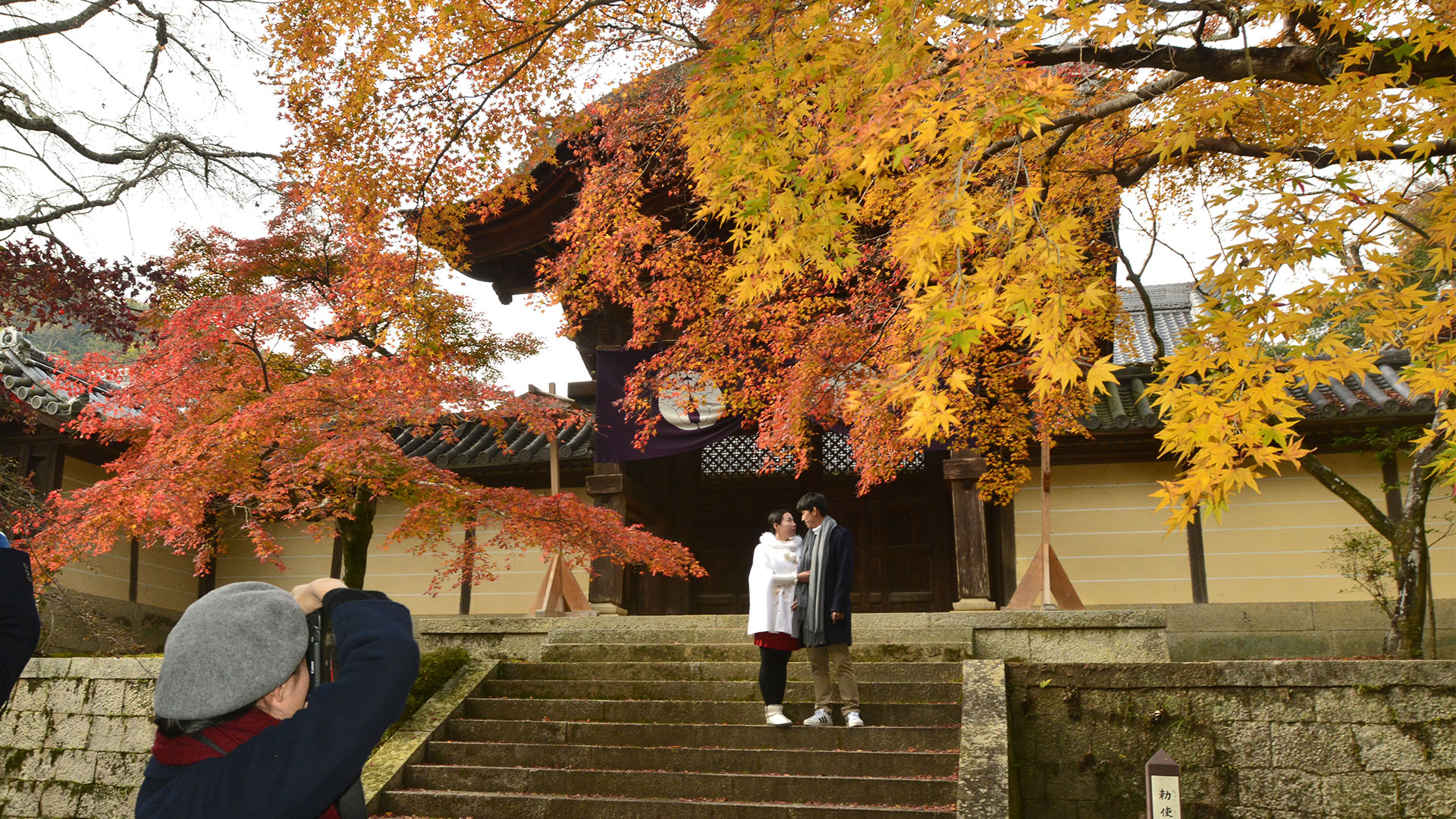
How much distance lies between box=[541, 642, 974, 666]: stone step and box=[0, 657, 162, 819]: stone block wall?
3.10m

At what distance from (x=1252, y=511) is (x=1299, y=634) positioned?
1.32 m

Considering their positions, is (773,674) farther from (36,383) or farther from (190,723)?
(36,383)

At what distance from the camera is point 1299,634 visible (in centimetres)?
1044

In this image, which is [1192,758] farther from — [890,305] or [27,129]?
[27,129]

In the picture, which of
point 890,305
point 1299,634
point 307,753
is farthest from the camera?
point 1299,634

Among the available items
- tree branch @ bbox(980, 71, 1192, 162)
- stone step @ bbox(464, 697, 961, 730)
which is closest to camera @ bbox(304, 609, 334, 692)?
tree branch @ bbox(980, 71, 1192, 162)

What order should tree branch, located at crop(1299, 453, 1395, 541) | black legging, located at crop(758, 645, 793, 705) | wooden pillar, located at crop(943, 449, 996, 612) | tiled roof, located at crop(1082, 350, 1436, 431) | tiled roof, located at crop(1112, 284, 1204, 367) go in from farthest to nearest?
1. tiled roof, located at crop(1112, 284, 1204, 367)
2. wooden pillar, located at crop(943, 449, 996, 612)
3. tiled roof, located at crop(1082, 350, 1436, 431)
4. tree branch, located at crop(1299, 453, 1395, 541)
5. black legging, located at crop(758, 645, 793, 705)

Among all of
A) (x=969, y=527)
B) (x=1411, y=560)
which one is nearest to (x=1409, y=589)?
(x=1411, y=560)

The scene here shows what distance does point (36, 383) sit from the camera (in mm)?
11891

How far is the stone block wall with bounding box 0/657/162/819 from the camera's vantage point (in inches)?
300

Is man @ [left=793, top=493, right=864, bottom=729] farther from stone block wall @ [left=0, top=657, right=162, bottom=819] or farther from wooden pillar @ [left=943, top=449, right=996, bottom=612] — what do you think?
stone block wall @ [left=0, top=657, right=162, bottom=819]

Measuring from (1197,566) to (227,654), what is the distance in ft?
36.0

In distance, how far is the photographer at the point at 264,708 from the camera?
168cm

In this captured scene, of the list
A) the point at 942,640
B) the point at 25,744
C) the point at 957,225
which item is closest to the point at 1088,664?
the point at 942,640
